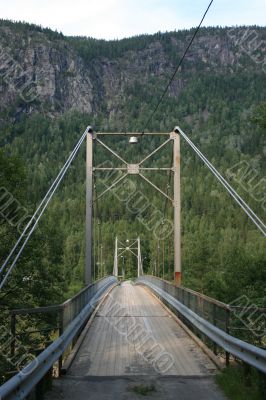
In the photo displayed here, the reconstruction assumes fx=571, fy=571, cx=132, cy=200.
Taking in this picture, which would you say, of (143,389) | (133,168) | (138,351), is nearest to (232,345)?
(143,389)

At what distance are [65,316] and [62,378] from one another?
5.54 ft

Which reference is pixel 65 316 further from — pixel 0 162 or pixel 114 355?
pixel 0 162

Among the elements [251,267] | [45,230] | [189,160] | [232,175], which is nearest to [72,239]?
[232,175]

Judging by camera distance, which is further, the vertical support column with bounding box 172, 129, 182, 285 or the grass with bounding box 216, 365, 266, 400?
the vertical support column with bounding box 172, 129, 182, 285

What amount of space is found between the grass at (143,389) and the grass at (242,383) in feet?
2.86

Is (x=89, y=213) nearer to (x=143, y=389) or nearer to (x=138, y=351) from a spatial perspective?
(x=138, y=351)

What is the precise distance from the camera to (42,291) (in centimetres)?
2158

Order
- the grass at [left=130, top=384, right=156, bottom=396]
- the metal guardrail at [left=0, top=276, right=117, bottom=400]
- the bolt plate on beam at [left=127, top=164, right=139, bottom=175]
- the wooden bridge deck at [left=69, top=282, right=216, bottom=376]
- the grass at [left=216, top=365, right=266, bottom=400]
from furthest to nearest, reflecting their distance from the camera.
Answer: the bolt plate on beam at [left=127, top=164, right=139, bottom=175] → the wooden bridge deck at [left=69, top=282, right=216, bottom=376] → the grass at [left=130, top=384, right=156, bottom=396] → the grass at [left=216, top=365, right=266, bottom=400] → the metal guardrail at [left=0, top=276, right=117, bottom=400]

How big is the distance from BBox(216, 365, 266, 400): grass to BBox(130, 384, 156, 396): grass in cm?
87

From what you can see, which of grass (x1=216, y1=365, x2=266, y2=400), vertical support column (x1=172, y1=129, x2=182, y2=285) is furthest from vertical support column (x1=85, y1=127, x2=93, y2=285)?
grass (x1=216, y1=365, x2=266, y2=400)

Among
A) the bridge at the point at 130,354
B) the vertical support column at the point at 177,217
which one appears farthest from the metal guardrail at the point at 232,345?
the vertical support column at the point at 177,217

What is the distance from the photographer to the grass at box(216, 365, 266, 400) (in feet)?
20.4

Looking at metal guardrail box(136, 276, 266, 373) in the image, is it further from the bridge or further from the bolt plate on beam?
the bolt plate on beam

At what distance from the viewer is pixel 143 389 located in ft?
22.8
